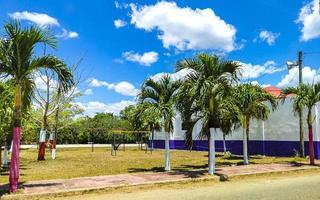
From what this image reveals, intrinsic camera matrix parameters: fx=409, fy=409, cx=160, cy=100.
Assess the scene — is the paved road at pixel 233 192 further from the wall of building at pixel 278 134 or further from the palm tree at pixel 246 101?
the wall of building at pixel 278 134

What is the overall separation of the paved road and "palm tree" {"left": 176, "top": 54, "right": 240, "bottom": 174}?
2366 millimetres

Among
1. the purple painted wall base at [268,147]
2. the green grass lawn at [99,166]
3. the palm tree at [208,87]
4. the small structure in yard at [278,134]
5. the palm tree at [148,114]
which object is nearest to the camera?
the palm tree at [208,87]

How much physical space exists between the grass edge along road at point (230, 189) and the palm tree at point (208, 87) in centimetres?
206

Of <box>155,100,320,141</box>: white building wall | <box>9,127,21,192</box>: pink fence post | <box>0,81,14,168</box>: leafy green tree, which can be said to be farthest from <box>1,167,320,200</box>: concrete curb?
<box>155,100,320,141</box>: white building wall

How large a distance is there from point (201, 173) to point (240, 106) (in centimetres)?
723

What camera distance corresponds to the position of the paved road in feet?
37.6

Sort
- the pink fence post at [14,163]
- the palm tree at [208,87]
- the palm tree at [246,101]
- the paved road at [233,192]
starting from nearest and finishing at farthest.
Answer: the paved road at [233,192]
the pink fence post at [14,163]
the palm tree at [208,87]
the palm tree at [246,101]

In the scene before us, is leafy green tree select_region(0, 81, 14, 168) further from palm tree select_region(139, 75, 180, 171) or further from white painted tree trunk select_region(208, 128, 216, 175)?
white painted tree trunk select_region(208, 128, 216, 175)

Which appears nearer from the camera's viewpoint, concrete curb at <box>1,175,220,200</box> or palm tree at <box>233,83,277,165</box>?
concrete curb at <box>1,175,220,200</box>

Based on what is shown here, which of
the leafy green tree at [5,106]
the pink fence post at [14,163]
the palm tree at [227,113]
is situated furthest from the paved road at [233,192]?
the leafy green tree at [5,106]

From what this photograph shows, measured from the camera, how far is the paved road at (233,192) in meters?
11.5

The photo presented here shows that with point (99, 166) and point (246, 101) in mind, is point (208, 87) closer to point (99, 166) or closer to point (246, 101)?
point (246, 101)

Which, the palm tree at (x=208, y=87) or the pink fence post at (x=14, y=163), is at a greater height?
the palm tree at (x=208, y=87)

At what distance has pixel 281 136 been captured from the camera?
29172 mm
